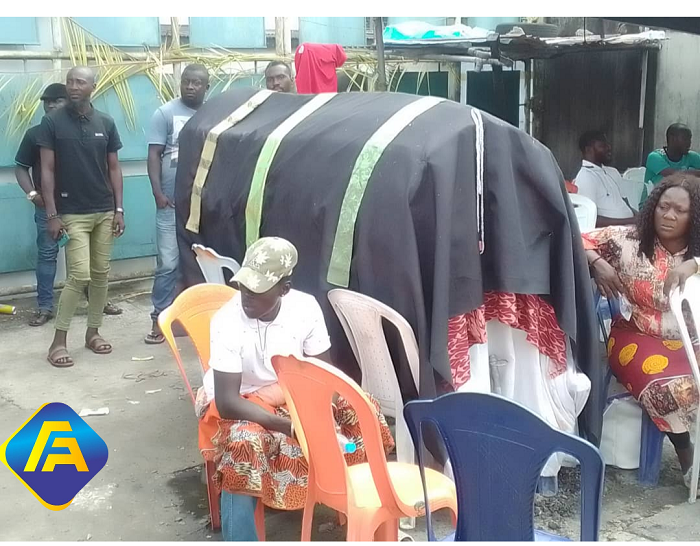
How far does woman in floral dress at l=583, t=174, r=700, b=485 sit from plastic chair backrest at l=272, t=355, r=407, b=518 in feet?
5.18

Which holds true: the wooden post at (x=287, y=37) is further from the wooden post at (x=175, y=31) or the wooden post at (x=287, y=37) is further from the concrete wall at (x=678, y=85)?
the concrete wall at (x=678, y=85)

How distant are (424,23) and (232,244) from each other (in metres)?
4.90

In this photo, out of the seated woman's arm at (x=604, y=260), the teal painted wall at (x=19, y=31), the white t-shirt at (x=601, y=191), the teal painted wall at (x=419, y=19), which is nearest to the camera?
the seated woman's arm at (x=604, y=260)

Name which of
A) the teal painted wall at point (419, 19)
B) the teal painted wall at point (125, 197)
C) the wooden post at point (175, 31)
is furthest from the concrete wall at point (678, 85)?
the wooden post at point (175, 31)

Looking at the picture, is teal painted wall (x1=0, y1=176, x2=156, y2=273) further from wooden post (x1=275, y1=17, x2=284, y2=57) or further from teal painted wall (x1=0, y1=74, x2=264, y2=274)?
wooden post (x1=275, y1=17, x2=284, y2=57)

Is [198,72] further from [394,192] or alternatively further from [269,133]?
[394,192]

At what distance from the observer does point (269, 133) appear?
14.4ft

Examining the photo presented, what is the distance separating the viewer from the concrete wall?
931 cm

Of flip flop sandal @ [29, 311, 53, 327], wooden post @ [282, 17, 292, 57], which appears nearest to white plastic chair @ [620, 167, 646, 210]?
wooden post @ [282, 17, 292, 57]

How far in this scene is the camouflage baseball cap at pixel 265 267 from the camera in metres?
2.97

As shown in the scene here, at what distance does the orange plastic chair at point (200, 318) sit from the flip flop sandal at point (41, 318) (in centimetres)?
315

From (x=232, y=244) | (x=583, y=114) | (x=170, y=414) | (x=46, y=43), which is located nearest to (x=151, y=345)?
(x=170, y=414)

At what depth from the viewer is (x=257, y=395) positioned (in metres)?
3.16

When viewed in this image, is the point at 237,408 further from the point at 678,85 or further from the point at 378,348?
the point at 678,85
